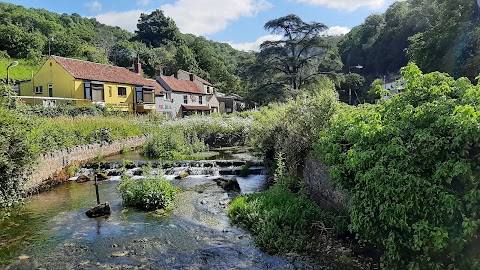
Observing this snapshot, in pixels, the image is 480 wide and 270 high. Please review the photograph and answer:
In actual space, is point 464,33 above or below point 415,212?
above

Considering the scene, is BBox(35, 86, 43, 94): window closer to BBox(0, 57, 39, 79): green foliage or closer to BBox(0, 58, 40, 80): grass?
BBox(0, 58, 40, 80): grass

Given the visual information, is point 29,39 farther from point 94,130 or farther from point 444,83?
point 444,83

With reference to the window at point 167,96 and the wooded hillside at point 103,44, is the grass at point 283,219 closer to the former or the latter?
the wooded hillside at point 103,44

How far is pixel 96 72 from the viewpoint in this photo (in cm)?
3803

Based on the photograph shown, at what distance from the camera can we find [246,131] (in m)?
27.7

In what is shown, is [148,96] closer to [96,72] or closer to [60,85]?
[96,72]

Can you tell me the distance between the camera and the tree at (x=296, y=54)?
3794 cm

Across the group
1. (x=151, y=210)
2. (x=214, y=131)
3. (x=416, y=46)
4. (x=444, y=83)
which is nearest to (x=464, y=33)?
(x=416, y=46)

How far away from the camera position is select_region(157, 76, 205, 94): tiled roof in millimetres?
50181

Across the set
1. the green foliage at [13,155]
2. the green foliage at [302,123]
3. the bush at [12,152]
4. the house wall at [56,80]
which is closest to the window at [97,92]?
the house wall at [56,80]

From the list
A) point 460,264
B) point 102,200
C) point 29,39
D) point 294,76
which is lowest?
point 102,200

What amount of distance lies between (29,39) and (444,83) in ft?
202

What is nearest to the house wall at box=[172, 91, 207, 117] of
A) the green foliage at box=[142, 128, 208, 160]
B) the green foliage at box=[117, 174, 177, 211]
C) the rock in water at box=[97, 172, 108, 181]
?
the green foliage at box=[142, 128, 208, 160]

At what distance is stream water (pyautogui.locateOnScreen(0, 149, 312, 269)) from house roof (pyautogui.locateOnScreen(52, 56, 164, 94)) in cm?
2635
